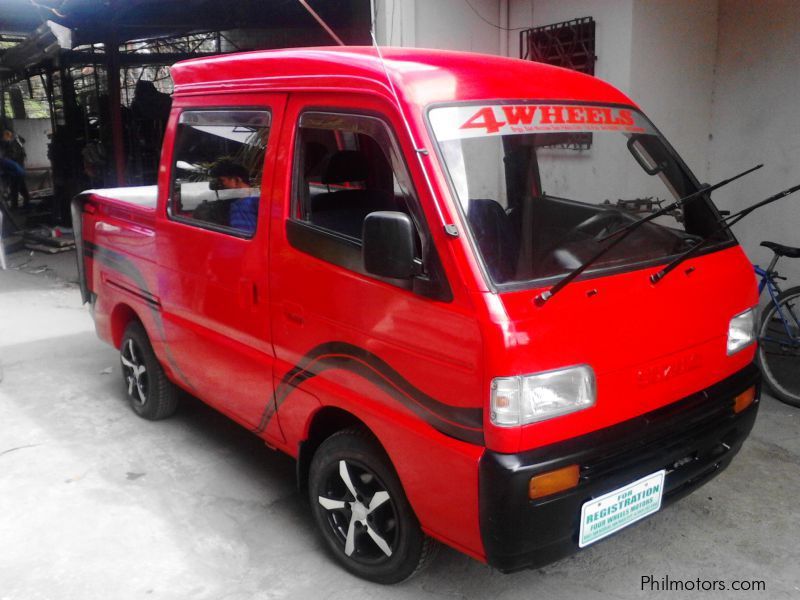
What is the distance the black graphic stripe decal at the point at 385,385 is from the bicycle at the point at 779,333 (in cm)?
309

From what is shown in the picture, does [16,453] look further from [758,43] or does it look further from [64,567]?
[758,43]

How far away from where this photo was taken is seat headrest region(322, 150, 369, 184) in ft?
10.5

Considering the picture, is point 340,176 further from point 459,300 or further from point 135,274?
point 135,274

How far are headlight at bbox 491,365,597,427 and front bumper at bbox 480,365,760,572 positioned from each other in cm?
11

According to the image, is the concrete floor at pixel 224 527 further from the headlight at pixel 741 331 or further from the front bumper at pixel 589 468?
the headlight at pixel 741 331

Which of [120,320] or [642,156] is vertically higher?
[642,156]

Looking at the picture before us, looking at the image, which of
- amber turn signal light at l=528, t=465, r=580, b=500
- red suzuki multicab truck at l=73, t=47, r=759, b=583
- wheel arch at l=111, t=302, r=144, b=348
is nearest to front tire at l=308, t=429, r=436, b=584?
red suzuki multicab truck at l=73, t=47, r=759, b=583

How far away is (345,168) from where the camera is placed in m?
3.26

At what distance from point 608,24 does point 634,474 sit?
14.5 ft

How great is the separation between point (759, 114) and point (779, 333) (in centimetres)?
193

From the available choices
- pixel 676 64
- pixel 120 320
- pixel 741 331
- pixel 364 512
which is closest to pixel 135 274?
pixel 120 320

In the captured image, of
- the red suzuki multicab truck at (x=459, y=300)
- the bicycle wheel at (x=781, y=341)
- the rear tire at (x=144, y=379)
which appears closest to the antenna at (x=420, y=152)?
the red suzuki multicab truck at (x=459, y=300)

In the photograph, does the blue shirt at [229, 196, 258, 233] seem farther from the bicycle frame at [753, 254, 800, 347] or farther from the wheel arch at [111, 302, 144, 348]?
the bicycle frame at [753, 254, 800, 347]

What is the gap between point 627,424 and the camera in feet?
8.27
